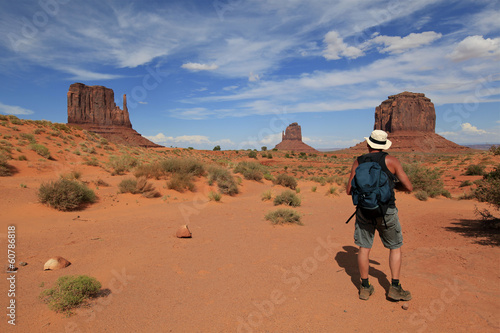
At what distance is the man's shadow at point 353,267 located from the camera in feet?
13.4

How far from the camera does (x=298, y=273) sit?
4.48 metres

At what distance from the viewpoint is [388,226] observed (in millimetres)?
3428

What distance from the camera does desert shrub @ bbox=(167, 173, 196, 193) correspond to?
12.7 metres

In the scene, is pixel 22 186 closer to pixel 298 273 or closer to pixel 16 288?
pixel 16 288

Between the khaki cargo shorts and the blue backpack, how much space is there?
115 millimetres

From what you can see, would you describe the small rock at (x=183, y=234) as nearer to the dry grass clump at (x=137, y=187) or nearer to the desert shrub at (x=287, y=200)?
the desert shrub at (x=287, y=200)

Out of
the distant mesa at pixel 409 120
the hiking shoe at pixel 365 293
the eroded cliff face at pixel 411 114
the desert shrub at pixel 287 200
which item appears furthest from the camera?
the eroded cliff face at pixel 411 114

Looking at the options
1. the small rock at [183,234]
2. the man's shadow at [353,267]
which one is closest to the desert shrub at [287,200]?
the man's shadow at [353,267]

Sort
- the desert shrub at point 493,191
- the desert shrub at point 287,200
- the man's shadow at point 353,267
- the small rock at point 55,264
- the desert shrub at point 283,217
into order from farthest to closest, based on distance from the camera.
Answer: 1. the desert shrub at point 287,200
2. the desert shrub at point 283,217
3. the desert shrub at point 493,191
4. the small rock at point 55,264
5. the man's shadow at point 353,267

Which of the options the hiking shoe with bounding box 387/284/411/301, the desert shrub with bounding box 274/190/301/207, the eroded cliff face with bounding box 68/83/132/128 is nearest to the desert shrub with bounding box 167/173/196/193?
the desert shrub with bounding box 274/190/301/207

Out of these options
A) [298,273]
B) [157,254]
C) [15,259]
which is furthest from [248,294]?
[15,259]

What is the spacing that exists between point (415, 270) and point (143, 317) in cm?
433

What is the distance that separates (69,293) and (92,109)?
85.4m

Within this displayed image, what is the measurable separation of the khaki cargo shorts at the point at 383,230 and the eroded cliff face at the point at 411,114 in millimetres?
110650
